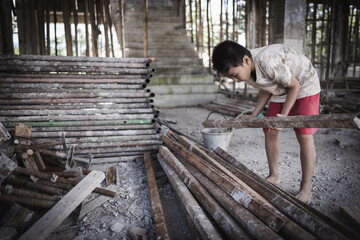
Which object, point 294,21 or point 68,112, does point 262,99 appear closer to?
point 68,112

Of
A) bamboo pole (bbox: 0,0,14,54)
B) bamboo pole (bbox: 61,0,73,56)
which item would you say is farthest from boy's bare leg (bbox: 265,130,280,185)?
bamboo pole (bbox: 61,0,73,56)

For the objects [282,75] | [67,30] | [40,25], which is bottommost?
[282,75]

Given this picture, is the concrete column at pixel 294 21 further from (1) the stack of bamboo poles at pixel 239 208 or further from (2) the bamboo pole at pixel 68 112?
(1) the stack of bamboo poles at pixel 239 208

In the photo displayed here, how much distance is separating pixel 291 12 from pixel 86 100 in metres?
7.56

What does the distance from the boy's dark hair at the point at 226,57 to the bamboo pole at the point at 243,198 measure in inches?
41.1

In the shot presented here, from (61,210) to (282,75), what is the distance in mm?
2317

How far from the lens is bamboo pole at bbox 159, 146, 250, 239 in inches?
79.3

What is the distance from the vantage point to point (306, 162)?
2.93 meters

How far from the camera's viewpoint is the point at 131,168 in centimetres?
404

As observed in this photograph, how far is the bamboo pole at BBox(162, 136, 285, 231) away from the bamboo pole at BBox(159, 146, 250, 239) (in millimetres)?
147

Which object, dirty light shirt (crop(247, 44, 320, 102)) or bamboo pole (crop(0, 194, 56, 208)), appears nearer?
bamboo pole (crop(0, 194, 56, 208))

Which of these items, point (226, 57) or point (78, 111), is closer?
point (226, 57)

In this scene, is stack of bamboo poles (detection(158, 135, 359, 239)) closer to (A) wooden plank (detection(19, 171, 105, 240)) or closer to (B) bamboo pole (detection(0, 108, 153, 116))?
(A) wooden plank (detection(19, 171, 105, 240))

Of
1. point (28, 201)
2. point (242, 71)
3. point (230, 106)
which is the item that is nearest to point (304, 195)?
point (242, 71)
